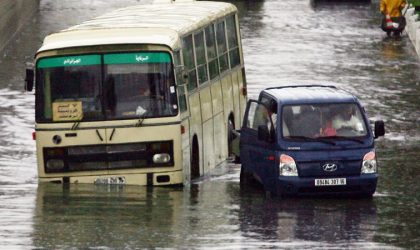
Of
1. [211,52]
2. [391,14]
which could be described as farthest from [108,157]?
[391,14]

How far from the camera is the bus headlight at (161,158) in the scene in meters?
24.2

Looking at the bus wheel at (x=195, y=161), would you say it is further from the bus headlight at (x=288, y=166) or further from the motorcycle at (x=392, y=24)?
the motorcycle at (x=392, y=24)

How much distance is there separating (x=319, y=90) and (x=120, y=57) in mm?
3183

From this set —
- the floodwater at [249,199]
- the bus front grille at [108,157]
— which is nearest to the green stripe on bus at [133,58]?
the bus front grille at [108,157]

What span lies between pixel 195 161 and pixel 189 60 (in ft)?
5.72

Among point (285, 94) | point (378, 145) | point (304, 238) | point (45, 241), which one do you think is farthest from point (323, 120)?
point (378, 145)

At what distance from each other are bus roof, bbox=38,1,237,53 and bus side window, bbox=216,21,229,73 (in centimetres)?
23

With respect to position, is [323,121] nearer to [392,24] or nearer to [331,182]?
[331,182]

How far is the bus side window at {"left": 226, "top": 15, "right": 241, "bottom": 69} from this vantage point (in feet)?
101

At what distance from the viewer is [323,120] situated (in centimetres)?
2308

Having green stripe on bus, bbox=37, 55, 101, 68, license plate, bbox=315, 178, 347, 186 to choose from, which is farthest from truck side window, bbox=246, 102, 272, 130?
green stripe on bus, bbox=37, 55, 101, 68

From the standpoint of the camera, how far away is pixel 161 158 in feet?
79.4

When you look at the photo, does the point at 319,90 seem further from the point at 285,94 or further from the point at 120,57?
the point at 120,57

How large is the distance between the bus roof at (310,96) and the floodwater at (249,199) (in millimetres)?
1542
